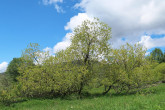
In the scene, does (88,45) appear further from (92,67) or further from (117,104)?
(117,104)

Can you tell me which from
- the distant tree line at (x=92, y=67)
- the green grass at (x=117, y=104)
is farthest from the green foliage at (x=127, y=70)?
the green grass at (x=117, y=104)

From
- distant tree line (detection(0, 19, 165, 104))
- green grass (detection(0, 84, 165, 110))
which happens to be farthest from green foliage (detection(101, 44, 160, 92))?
green grass (detection(0, 84, 165, 110))

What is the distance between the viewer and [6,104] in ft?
53.5

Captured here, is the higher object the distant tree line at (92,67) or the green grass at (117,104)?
the distant tree line at (92,67)

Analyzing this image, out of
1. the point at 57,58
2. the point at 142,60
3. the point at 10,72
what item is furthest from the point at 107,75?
the point at 10,72

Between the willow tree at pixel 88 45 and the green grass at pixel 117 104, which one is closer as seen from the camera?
the green grass at pixel 117 104

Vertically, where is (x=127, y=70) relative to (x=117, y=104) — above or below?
above

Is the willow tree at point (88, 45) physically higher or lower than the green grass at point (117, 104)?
Answer: higher

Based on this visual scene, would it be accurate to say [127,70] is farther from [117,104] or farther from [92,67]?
[117,104]

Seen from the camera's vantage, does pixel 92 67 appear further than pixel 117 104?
Yes

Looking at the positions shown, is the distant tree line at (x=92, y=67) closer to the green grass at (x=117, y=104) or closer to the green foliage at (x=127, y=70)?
the green foliage at (x=127, y=70)

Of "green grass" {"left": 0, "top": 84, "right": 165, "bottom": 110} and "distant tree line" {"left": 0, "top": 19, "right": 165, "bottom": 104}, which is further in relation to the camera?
"distant tree line" {"left": 0, "top": 19, "right": 165, "bottom": 104}

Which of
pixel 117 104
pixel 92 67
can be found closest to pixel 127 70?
pixel 92 67

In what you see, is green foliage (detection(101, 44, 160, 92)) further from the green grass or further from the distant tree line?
the green grass
